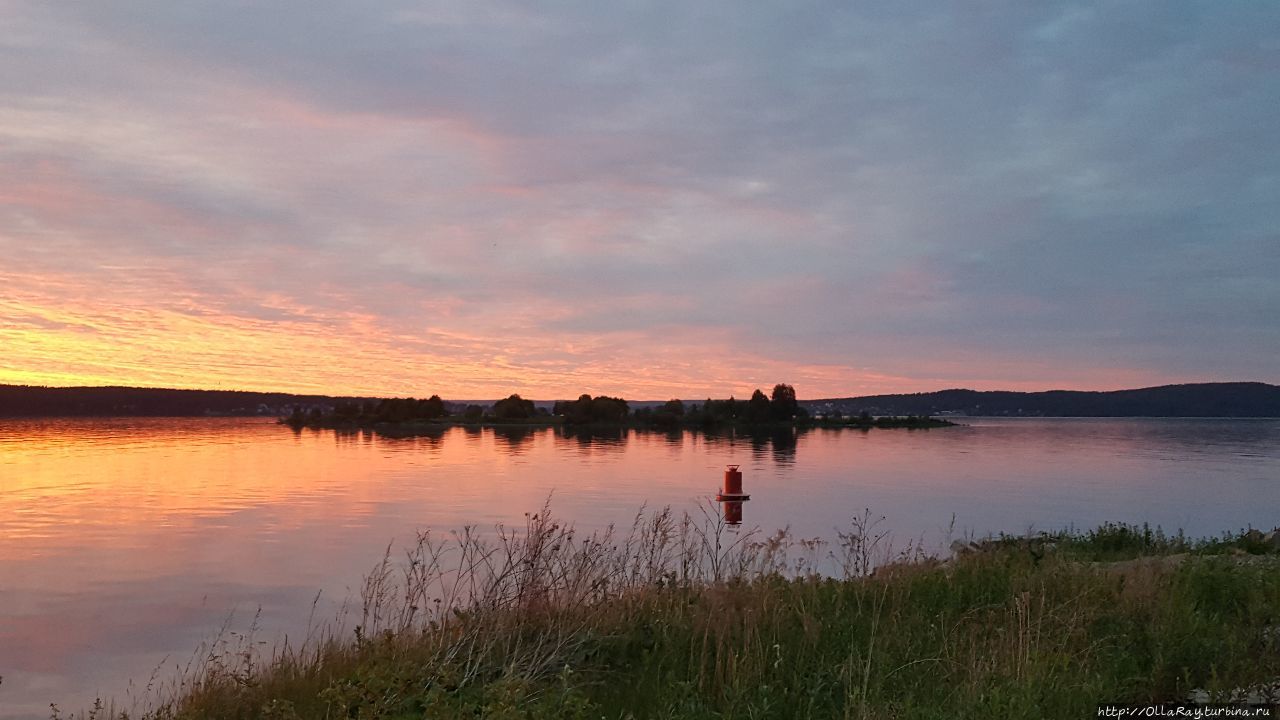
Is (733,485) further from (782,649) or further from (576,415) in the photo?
(576,415)

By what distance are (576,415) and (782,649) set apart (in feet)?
426

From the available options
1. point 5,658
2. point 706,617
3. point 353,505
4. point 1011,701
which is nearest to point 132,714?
point 5,658

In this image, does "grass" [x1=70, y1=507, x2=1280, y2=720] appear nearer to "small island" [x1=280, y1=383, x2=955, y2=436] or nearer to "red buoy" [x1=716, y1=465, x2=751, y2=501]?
"red buoy" [x1=716, y1=465, x2=751, y2=501]

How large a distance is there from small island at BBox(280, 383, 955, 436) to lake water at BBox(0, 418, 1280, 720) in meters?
71.6

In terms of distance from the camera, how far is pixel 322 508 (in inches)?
1201

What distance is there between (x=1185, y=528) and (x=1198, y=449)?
5691cm

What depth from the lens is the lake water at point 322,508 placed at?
49.0 ft

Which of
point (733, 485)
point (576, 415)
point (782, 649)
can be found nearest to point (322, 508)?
point (733, 485)

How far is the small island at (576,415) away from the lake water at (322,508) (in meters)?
71.6

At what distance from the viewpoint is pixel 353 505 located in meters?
31.5

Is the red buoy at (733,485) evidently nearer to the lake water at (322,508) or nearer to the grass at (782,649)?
the lake water at (322,508)

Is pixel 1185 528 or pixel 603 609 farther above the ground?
pixel 603 609

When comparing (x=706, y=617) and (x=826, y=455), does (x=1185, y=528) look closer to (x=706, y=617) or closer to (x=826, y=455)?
(x=706, y=617)

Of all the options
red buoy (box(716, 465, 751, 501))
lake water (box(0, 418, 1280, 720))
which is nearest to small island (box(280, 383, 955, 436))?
lake water (box(0, 418, 1280, 720))
